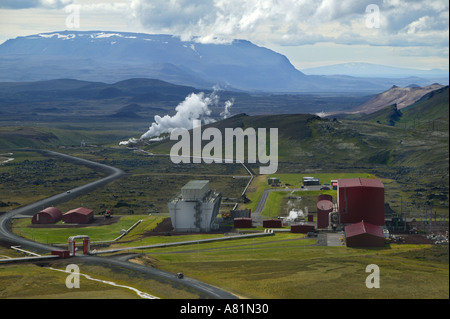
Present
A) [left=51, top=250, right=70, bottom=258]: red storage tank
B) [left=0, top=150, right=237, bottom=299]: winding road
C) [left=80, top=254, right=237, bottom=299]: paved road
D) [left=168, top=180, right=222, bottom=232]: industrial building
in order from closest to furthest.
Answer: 1. [left=80, top=254, right=237, bottom=299]: paved road
2. [left=0, top=150, right=237, bottom=299]: winding road
3. [left=51, top=250, right=70, bottom=258]: red storage tank
4. [left=168, top=180, right=222, bottom=232]: industrial building

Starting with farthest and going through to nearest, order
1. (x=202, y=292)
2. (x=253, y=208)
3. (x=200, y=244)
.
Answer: (x=253, y=208) → (x=200, y=244) → (x=202, y=292)

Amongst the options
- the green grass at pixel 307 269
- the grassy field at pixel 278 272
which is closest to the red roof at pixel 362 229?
the grassy field at pixel 278 272

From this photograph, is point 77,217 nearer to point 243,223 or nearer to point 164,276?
point 243,223

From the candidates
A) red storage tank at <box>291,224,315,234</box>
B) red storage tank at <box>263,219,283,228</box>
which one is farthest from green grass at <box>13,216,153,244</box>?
red storage tank at <box>291,224,315,234</box>

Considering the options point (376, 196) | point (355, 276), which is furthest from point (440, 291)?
point (376, 196)

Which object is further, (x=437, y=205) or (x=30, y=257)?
(x=437, y=205)

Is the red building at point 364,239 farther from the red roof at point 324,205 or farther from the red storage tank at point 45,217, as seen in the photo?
the red storage tank at point 45,217

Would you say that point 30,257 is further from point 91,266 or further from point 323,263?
point 323,263

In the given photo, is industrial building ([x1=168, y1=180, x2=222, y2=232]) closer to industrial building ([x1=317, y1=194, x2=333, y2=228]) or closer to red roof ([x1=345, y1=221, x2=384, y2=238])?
industrial building ([x1=317, y1=194, x2=333, y2=228])

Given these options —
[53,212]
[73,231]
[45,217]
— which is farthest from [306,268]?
[53,212]
